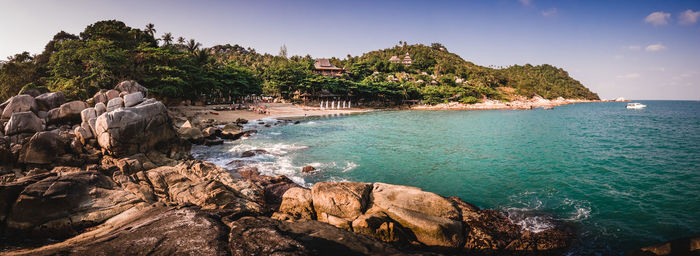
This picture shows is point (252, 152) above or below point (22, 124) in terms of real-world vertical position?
below

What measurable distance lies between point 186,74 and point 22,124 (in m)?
22.8

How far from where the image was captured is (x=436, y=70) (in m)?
104

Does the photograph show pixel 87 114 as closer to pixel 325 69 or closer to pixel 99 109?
pixel 99 109

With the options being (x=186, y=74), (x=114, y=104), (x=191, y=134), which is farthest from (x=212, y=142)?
(x=186, y=74)

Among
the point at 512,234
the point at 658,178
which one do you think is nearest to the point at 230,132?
the point at 512,234

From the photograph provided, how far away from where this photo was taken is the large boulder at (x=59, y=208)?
6301 mm

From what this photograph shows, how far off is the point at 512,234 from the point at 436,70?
104 meters

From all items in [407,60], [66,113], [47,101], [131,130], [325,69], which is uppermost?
[407,60]

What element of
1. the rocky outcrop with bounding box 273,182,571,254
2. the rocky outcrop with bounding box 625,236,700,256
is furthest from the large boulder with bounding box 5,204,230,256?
the rocky outcrop with bounding box 625,236,700,256

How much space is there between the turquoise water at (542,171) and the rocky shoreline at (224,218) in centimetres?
183

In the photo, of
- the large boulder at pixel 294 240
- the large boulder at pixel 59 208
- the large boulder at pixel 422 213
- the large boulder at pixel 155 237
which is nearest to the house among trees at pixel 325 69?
the large boulder at pixel 422 213

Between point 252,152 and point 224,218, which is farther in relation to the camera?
point 252,152

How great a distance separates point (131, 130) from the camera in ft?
47.0

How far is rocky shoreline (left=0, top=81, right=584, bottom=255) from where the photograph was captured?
16.8 feet
